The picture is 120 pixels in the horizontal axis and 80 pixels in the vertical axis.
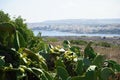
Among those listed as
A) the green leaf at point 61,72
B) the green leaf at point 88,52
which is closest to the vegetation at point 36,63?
the green leaf at point 61,72

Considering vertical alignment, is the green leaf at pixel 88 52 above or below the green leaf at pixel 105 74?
above

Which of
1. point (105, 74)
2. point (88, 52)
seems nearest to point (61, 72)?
point (105, 74)

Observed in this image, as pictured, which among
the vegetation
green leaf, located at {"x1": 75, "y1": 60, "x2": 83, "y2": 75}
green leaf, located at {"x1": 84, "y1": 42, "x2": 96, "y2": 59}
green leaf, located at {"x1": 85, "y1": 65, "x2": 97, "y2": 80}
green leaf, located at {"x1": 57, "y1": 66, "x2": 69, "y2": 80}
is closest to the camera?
the vegetation

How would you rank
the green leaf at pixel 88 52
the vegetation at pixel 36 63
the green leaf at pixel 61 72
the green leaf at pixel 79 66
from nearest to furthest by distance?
the vegetation at pixel 36 63, the green leaf at pixel 61 72, the green leaf at pixel 79 66, the green leaf at pixel 88 52

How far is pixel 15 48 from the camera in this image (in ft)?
Result: 15.3

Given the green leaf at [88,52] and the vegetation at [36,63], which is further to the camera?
the green leaf at [88,52]

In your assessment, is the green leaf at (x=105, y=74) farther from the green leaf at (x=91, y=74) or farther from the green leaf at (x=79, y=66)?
the green leaf at (x=79, y=66)

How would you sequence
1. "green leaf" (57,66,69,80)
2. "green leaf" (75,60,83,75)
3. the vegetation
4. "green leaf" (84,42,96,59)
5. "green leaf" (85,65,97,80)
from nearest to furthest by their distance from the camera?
the vegetation → "green leaf" (85,65,97,80) → "green leaf" (57,66,69,80) → "green leaf" (75,60,83,75) → "green leaf" (84,42,96,59)

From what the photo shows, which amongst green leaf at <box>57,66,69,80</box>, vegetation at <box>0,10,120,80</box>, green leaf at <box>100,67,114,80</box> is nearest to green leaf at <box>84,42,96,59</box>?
vegetation at <box>0,10,120,80</box>

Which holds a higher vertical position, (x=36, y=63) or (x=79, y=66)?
(x=36, y=63)

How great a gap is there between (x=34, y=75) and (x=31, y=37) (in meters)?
1.39

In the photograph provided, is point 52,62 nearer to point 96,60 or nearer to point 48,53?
point 48,53

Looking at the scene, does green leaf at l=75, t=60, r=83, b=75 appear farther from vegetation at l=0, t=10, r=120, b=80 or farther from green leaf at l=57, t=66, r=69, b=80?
green leaf at l=57, t=66, r=69, b=80

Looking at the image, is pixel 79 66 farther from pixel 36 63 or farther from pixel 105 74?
pixel 36 63
